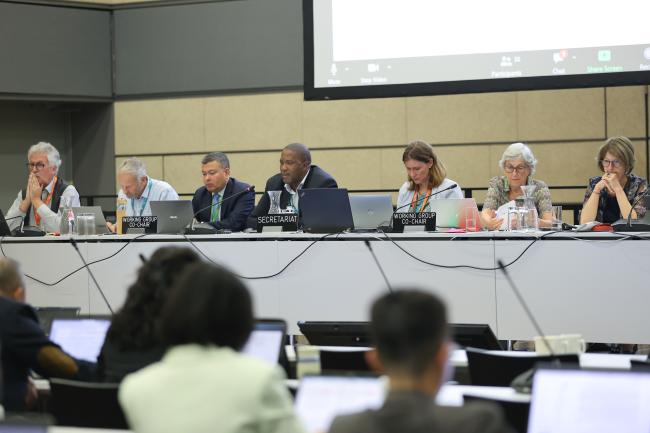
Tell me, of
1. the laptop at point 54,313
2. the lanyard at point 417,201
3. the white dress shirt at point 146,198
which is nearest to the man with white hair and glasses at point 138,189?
the white dress shirt at point 146,198

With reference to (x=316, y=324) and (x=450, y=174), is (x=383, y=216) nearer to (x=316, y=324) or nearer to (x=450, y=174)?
(x=316, y=324)

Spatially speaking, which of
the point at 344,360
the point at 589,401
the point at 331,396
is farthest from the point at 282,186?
the point at 589,401

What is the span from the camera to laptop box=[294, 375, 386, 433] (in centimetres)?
201

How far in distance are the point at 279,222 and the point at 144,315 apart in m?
2.88

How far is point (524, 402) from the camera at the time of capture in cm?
220

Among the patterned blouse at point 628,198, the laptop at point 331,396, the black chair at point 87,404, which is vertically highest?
the patterned blouse at point 628,198

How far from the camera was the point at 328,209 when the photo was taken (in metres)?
5.02

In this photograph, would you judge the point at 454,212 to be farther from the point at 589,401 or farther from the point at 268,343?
the point at 589,401

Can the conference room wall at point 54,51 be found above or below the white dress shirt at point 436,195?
above

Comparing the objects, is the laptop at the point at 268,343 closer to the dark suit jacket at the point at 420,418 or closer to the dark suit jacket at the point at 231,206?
the dark suit jacket at the point at 420,418

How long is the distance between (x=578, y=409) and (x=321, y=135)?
22.3ft

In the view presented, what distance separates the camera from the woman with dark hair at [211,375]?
170 cm

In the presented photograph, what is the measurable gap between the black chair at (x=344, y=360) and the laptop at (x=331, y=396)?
867 millimetres

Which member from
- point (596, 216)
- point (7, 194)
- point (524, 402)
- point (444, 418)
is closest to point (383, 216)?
point (596, 216)
